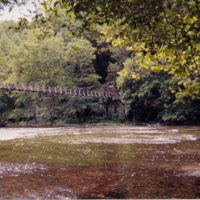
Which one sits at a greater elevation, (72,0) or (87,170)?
(72,0)

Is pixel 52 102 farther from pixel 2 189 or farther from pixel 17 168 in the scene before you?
pixel 2 189

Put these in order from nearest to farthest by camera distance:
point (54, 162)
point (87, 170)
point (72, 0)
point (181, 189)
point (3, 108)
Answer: point (72, 0) < point (181, 189) < point (87, 170) < point (54, 162) < point (3, 108)

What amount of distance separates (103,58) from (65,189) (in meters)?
45.0

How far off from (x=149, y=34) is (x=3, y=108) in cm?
4726

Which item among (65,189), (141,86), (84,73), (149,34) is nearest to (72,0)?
(149,34)

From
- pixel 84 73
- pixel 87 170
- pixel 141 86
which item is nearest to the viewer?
pixel 87 170

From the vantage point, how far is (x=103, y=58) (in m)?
52.7

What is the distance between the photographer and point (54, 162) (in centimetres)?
1233

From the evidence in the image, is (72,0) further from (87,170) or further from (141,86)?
(141,86)

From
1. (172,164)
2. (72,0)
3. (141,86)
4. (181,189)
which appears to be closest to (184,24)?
(72,0)

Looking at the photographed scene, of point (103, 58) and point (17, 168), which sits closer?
point (17, 168)

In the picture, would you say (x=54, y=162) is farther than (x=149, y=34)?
Yes

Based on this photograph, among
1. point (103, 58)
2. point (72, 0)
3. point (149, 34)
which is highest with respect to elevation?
point (103, 58)

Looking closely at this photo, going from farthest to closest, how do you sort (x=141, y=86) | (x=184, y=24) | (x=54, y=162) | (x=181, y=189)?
(x=141, y=86) → (x=54, y=162) → (x=181, y=189) → (x=184, y=24)
